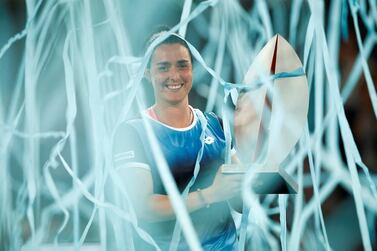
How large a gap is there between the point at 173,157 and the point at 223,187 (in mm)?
115

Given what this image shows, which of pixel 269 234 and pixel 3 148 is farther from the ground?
pixel 3 148

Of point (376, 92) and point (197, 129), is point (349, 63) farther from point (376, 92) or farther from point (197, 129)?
point (197, 129)

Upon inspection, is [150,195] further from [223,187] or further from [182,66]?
[182,66]

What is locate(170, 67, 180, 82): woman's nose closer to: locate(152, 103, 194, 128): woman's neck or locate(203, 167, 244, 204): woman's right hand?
locate(152, 103, 194, 128): woman's neck

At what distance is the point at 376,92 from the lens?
3.81 feet

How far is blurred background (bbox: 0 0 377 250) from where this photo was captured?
1.11 m

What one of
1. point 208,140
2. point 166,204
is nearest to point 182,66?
point 208,140

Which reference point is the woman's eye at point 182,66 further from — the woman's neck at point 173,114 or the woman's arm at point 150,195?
the woman's arm at point 150,195

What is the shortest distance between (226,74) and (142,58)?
17cm

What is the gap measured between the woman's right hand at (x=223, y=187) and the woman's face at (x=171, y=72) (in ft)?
0.52

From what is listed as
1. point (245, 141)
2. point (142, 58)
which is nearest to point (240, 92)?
point (245, 141)

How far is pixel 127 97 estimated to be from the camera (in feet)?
3.59

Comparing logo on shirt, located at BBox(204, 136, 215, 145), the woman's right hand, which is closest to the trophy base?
the woman's right hand

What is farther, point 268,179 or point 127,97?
point 127,97
